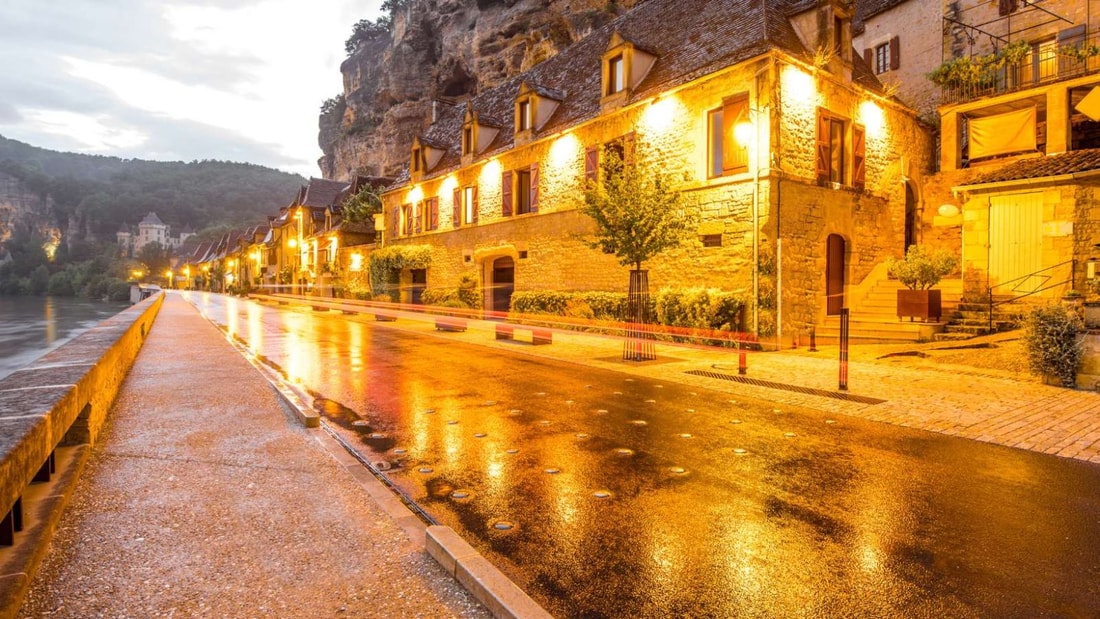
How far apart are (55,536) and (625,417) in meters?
5.06

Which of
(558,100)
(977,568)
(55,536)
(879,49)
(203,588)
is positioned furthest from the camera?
(879,49)

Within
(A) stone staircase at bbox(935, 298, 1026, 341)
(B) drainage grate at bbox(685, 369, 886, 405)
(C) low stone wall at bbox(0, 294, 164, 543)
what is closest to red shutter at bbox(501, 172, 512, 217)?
(B) drainage grate at bbox(685, 369, 886, 405)

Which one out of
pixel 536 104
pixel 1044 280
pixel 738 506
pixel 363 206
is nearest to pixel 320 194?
pixel 363 206

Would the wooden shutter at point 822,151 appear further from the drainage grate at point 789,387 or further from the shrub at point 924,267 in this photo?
the drainage grate at point 789,387

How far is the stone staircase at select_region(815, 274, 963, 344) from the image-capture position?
13.9 metres

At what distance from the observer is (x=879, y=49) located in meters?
25.2

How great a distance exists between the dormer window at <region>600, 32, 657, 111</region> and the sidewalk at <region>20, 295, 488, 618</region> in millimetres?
15815

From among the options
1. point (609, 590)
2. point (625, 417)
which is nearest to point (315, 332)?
point (625, 417)

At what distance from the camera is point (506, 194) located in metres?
23.6

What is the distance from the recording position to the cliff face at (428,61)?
34156 millimetres

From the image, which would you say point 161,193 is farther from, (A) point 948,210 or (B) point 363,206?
(A) point 948,210

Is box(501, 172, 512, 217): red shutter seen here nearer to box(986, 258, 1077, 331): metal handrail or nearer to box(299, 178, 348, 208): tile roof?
box(986, 258, 1077, 331): metal handrail

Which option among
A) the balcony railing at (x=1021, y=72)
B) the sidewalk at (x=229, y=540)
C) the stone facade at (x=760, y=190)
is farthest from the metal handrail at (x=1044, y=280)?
the sidewalk at (x=229, y=540)

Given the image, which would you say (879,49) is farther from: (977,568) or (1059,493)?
(977,568)
